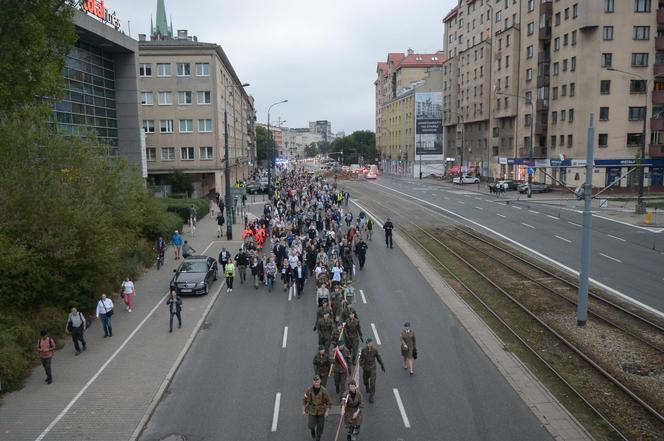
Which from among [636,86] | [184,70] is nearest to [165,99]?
[184,70]

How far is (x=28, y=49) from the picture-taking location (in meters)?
18.5

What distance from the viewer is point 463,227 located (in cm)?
3912

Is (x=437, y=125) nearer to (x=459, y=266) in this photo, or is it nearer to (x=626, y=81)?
(x=626, y=81)

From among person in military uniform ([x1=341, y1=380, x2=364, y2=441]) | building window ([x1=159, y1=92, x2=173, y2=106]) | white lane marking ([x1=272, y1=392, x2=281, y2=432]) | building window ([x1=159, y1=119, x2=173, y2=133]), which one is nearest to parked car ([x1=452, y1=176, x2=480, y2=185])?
building window ([x1=159, y1=119, x2=173, y2=133])

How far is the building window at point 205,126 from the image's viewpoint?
58375 millimetres

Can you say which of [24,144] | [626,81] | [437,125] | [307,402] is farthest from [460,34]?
[307,402]

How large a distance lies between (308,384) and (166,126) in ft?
163

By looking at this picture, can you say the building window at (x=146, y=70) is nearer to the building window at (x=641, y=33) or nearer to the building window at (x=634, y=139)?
the building window at (x=641, y=33)

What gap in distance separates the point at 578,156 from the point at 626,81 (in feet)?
29.5

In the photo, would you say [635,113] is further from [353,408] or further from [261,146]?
[261,146]

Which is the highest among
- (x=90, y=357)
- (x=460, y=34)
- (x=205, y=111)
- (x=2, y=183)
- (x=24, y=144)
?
(x=460, y=34)

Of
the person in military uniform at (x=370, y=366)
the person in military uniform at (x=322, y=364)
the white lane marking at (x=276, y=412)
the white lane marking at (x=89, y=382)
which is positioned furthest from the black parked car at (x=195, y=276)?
the person in military uniform at (x=370, y=366)

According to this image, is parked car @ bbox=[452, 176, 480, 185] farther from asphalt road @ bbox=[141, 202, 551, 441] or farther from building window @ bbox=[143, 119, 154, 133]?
asphalt road @ bbox=[141, 202, 551, 441]

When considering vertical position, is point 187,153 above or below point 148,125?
below
